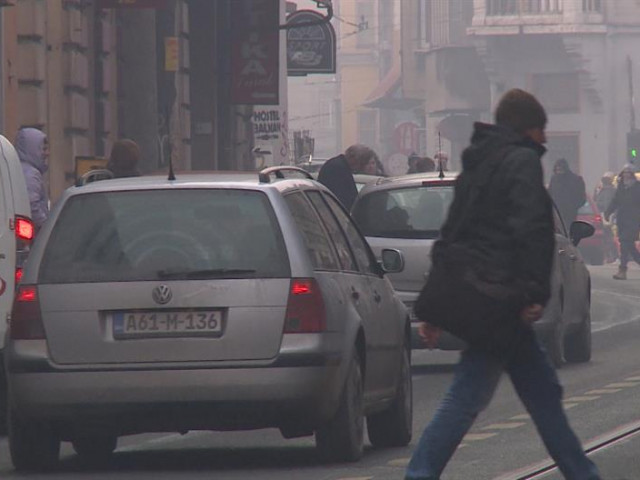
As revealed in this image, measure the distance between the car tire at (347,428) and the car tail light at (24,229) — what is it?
2859 mm

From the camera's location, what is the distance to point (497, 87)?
74125 mm

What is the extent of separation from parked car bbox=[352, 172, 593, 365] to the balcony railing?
56229mm

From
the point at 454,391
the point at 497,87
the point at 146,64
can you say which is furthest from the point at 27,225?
the point at 497,87

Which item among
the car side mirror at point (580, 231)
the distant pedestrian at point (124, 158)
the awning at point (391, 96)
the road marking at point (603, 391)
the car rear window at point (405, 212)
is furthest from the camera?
the awning at point (391, 96)

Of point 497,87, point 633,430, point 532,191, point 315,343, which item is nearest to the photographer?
point 532,191

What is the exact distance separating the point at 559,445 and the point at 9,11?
15.3 meters

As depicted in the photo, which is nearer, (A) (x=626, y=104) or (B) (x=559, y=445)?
(B) (x=559, y=445)

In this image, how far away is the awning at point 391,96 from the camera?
93137mm

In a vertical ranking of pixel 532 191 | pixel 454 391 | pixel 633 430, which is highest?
pixel 532 191

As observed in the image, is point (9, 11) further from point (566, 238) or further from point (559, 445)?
point (559, 445)

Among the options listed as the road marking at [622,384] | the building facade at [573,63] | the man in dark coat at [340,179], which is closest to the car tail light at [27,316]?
the road marking at [622,384]

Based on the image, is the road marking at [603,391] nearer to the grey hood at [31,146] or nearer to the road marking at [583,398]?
the road marking at [583,398]

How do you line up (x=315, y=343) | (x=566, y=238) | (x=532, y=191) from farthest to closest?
1. (x=566, y=238)
2. (x=315, y=343)
3. (x=532, y=191)

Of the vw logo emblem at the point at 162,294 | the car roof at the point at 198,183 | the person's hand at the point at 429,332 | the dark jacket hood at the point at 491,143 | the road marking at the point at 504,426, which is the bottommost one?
the road marking at the point at 504,426
